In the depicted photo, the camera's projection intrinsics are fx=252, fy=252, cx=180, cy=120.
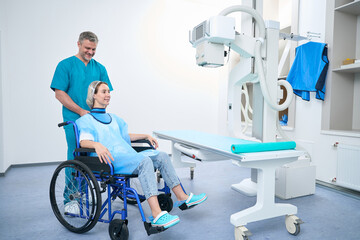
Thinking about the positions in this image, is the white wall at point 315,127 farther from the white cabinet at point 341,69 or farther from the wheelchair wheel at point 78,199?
the wheelchair wheel at point 78,199

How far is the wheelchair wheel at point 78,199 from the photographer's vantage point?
57.4 inches

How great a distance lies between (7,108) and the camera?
3275mm

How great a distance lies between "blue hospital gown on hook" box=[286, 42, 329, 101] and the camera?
2646 mm

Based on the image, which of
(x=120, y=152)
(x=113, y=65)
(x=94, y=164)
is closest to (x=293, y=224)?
(x=120, y=152)

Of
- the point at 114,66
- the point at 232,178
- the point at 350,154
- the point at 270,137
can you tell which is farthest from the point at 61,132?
the point at 350,154

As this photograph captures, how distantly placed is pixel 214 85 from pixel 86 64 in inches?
114

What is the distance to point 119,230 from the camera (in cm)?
146

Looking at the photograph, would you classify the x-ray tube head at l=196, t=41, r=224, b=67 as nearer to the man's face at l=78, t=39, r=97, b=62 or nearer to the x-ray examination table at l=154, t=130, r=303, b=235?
the x-ray examination table at l=154, t=130, r=303, b=235

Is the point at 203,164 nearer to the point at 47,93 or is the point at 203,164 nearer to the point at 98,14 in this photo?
the point at 47,93

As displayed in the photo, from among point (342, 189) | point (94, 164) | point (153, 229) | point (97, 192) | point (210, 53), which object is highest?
point (210, 53)

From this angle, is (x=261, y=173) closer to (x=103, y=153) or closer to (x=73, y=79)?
(x=103, y=153)

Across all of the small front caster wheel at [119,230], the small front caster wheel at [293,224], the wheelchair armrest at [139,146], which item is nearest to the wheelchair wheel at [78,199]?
the small front caster wheel at [119,230]

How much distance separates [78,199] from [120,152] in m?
0.47

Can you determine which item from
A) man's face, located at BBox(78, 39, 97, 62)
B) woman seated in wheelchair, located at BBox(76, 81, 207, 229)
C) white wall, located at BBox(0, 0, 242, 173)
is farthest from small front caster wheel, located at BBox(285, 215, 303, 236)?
white wall, located at BBox(0, 0, 242, 173)
